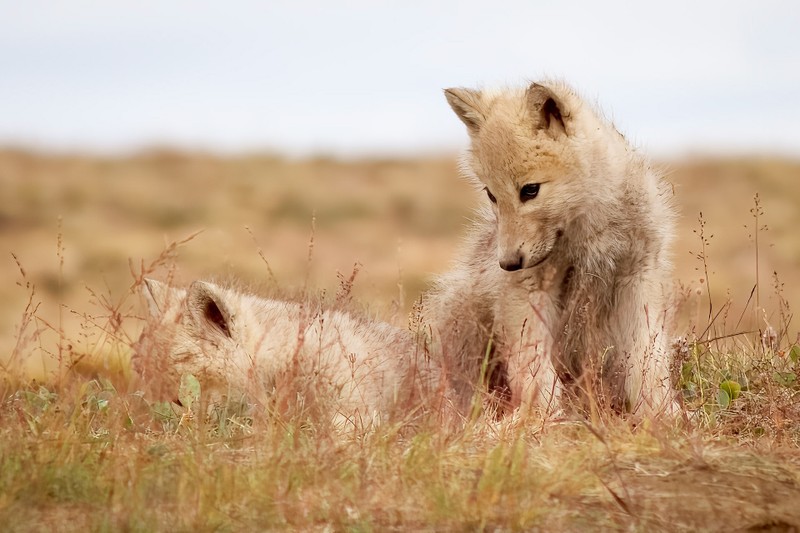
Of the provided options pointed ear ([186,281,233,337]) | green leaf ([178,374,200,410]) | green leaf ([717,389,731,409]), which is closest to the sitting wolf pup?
green leaf ([717,389,731,409])

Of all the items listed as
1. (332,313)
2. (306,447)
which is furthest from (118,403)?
(332,313)

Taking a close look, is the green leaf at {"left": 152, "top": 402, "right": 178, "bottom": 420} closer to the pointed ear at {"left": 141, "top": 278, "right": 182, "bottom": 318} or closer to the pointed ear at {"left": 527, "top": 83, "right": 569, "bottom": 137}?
the pointed ear at {"left": 141, "top": 278, "right": 182, "bottom": 318}

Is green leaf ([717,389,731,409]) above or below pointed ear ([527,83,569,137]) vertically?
below

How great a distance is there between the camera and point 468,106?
18.1 feet

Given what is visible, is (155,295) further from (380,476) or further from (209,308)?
(380,476)

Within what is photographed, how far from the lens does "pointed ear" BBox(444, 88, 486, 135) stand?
546cm

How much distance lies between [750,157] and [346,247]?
43.5 feet

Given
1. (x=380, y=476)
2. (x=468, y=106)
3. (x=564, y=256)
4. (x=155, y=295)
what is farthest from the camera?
(x=468, y=106)

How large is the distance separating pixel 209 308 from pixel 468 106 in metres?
1.78

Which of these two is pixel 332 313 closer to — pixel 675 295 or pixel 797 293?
pixel 675 295

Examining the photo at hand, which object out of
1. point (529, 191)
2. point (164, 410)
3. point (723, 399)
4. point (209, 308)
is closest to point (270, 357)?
point (209, 308)

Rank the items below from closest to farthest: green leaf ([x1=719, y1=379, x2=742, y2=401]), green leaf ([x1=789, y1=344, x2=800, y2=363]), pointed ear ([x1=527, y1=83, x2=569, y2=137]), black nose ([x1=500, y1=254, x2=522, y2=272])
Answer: black nose ([x1=500, y1=254, x2=522, y2=272])
pointed ear ([x1=527, y1=83, x2=569, y2=137])
green leaf ([x1=719, y1=379, x2=742, y2=401])
green leaf ([x1=789, y1=344, x2=800, y2=363])

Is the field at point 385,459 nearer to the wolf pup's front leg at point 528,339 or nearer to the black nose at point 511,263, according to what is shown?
the wolf pup's front leg at point 528,339

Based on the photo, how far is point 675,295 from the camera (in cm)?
595
